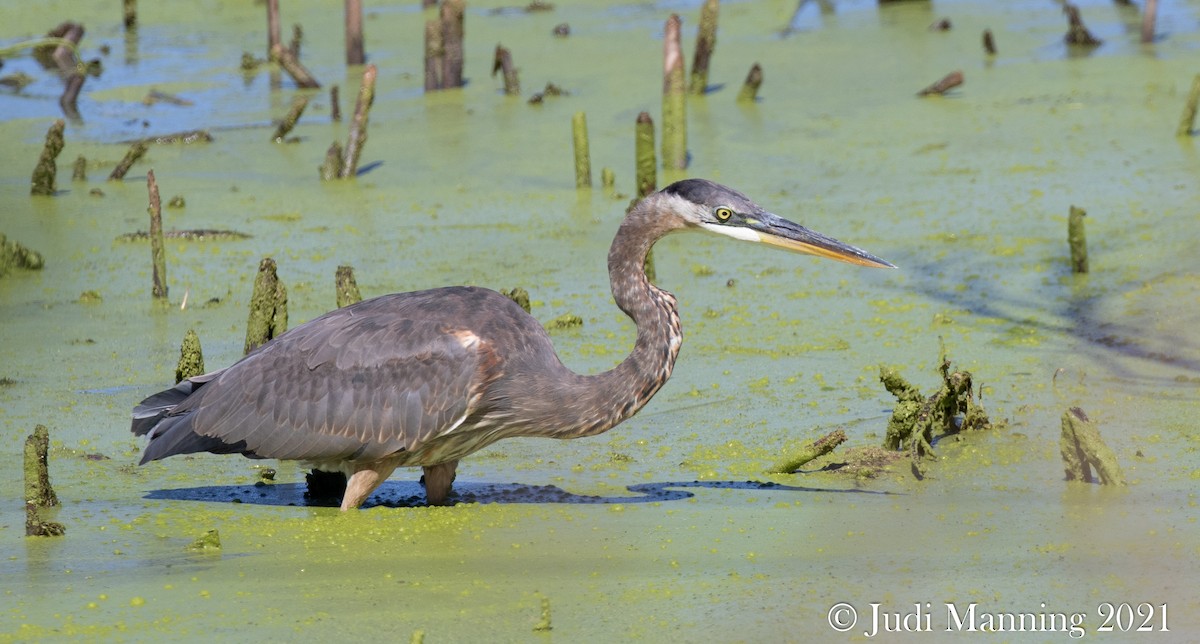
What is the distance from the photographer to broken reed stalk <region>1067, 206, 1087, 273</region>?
8453 millimetres

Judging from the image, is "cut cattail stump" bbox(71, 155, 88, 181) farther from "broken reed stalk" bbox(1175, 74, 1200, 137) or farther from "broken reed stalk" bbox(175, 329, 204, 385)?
"broken reed stalk" bbox(1175, 74, 1200, 137)

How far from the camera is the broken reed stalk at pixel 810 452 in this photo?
5.80 m

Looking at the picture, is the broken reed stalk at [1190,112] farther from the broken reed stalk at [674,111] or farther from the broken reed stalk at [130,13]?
the broken reed stalk at [130,13]

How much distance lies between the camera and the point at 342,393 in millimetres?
5699

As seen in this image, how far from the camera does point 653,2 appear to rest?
19500 millimetres

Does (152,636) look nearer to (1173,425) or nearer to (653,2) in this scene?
(1173,425)

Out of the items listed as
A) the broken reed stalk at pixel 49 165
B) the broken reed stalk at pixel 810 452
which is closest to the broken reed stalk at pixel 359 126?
the broken reed stalk at pixel 49 165

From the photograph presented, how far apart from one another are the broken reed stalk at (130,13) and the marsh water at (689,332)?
2.52 meters

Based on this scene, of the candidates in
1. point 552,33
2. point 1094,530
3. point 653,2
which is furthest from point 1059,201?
point 653,2

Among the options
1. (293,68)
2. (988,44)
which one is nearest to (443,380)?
(293,68)

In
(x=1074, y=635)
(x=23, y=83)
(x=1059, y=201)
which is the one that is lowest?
(x=23, y=83)

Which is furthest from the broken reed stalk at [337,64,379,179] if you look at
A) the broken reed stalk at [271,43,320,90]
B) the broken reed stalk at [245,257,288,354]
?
the broken reed stalk at [245,257,288,354]

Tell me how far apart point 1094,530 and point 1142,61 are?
1033 cm

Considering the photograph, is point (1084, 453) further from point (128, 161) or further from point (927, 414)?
point (128, 161)
